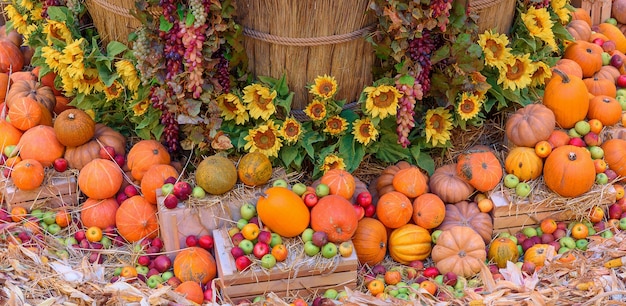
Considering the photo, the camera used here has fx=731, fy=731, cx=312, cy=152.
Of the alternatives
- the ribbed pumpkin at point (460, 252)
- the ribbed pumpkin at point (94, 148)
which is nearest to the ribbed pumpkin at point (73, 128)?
the ribbed pumpkin at point (94, 148)

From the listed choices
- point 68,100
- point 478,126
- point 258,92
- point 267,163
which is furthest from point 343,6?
point 68,100

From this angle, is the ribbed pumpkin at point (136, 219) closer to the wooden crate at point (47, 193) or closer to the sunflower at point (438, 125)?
the wooden crate at point (47, 193)

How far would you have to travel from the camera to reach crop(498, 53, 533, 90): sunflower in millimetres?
4754

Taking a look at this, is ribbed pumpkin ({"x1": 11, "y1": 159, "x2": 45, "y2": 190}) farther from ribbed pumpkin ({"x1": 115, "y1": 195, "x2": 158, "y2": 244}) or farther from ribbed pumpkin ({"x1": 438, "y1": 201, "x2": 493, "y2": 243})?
ribbed pumpkin ({"x1": 438, "y1": 201, "x2": 493, "y2": 243})

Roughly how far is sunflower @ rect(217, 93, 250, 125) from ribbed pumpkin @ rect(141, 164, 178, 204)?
480 millimetres

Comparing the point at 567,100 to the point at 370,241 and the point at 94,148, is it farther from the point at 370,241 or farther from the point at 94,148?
the point at 94,148

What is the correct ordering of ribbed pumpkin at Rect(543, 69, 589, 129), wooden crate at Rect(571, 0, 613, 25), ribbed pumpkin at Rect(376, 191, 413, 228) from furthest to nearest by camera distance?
wooden crate at Rect(571, 0, 613, 25), ribbed pumpkin at Rect(543, 69, 589, 129), ribbed pumpkin at Rect(376, 191, 413, 228)

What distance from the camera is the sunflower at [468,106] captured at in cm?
461

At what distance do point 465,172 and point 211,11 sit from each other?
1.83 m

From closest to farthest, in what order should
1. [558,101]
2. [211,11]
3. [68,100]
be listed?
1. [211,11]
2. [558,101]
3. [68,100]

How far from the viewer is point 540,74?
4.99 metres

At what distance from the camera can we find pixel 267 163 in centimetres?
434

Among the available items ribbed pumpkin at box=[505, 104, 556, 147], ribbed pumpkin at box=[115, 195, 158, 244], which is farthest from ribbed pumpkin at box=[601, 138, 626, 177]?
ribbed pumpkin at box=[115, 195, 158, 244]

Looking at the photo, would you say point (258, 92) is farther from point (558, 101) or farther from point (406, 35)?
point (558, 101)
